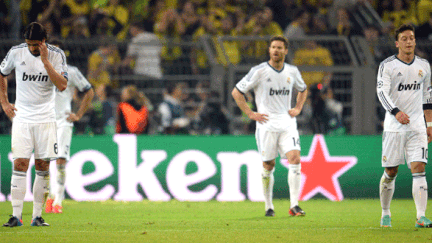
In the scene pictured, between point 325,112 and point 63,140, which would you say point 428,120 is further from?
point 63,140

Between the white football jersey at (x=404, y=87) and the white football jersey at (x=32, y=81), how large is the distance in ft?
11.3

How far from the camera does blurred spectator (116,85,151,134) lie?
1268cm

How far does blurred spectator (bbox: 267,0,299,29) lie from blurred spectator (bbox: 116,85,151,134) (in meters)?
4.96

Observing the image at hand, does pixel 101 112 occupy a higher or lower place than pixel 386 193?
higher

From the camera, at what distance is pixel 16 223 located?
745 cm

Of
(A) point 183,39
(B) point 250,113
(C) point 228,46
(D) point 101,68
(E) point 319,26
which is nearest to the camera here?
(B) point 250,113

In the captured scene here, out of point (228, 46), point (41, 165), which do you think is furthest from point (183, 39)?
point (41, 165)

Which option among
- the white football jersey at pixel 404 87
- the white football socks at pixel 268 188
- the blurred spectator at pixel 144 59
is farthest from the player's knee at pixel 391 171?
the blurred spectator at pixel 144 59

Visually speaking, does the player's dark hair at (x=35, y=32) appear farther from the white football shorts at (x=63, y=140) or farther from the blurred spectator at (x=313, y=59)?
the blurred spectator at (x=313, y=59)

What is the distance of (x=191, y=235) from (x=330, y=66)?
6.45 metres

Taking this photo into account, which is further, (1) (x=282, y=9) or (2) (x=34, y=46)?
(1) (x=282, y=9)

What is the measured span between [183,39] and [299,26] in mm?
2974

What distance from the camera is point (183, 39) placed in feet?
45.4

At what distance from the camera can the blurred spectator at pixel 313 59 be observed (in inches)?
500
